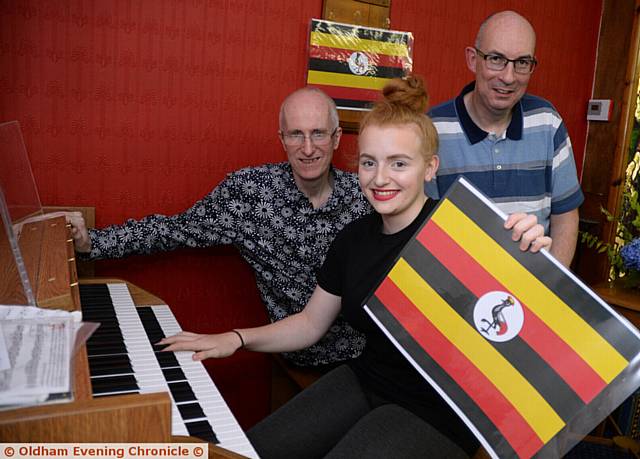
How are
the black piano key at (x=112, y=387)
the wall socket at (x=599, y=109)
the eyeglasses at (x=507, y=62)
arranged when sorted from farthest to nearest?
the wall socket at (x=599, y=109)
the eyeglasses at (x=507, y=62)
the black piano key at (x=112, y=387)

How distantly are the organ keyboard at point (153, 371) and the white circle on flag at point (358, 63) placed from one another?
4.88 ft

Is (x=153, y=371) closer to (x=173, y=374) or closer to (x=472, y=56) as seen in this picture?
(x=173, y=374)

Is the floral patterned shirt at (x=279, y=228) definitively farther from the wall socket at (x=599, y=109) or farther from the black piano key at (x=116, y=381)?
the wall socket at (x=599, y=109)

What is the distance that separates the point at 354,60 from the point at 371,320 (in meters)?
1.51

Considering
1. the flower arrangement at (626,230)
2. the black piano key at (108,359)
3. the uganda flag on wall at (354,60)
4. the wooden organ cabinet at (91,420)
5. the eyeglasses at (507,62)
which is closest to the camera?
the wooden organ cabinet at (91,420)

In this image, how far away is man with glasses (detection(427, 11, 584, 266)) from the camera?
210cm

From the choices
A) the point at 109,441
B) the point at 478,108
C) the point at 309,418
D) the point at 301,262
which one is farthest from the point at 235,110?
the point at 109,441

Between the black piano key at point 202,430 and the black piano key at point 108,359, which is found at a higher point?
the black piano key at point 108,359

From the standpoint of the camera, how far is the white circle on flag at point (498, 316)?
48.2 inches

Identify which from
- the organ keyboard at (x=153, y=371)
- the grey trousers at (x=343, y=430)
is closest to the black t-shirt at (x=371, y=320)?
the grey trousers at (x=343, y=430)

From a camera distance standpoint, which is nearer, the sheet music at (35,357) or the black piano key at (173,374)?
the sheet music at (35,357)

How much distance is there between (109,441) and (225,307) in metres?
1.77

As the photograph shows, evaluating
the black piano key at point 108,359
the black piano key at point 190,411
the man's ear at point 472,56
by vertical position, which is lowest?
the black piano key at point 190,411

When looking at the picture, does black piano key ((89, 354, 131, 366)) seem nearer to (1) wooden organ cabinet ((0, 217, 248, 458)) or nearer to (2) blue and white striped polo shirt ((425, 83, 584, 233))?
(1) wooden organ cabinet ((0, 217, 248, 458))
